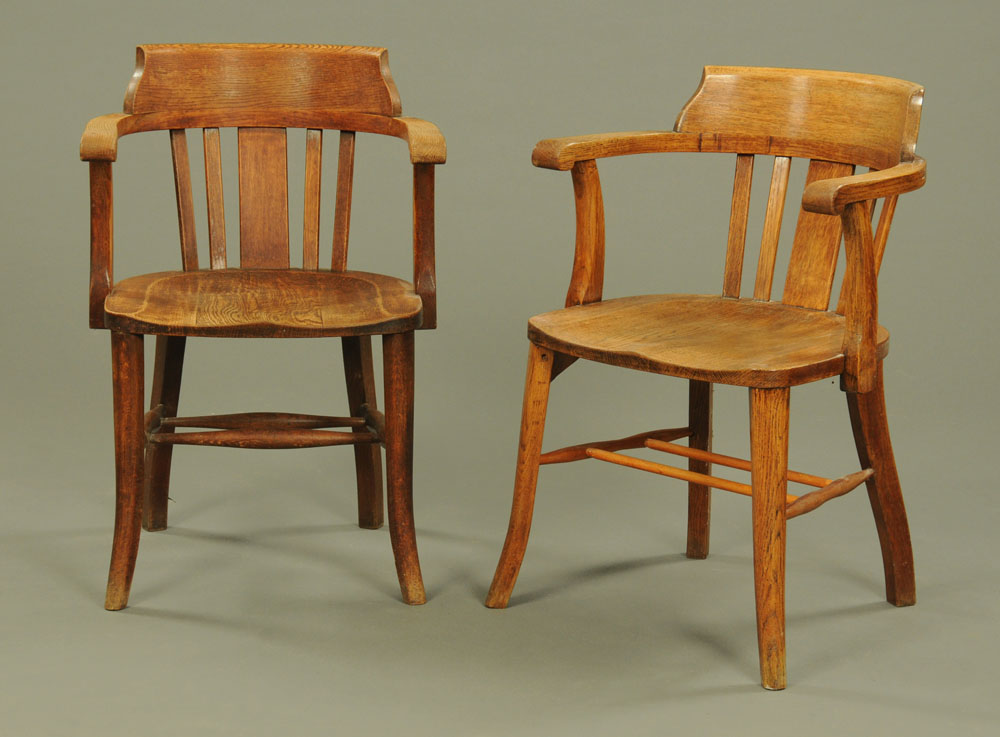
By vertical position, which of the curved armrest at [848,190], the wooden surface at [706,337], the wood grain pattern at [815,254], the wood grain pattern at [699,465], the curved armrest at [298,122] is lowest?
the wood grain pattern at [699,465]

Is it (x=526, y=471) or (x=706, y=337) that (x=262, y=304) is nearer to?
(x=526, y=471)

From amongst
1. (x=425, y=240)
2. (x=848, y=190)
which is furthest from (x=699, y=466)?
(x=848, y=190)

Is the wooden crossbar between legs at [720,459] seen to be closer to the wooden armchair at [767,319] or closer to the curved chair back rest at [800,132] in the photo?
the wooden armchair at [767,319]

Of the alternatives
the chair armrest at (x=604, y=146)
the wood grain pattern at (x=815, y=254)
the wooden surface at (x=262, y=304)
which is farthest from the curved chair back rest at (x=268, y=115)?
the wood grain pattern at (x=815, y=254)

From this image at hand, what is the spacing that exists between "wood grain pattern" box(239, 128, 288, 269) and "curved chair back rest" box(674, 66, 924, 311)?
813 mm

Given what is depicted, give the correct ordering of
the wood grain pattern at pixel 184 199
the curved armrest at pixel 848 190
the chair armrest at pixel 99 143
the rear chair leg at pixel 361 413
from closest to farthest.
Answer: the curved armrest at pixel 848 190 → the chair armrest at pixel 99 143 → the wood grain pattern at pixel 184 199 → the rear chair leg at pixel 361 413

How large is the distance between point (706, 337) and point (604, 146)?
1.43ft

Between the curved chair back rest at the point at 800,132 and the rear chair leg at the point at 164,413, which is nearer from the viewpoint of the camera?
the curved chair back rest at the point at 800,132

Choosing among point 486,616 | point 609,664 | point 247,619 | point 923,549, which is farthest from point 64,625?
point 923,549

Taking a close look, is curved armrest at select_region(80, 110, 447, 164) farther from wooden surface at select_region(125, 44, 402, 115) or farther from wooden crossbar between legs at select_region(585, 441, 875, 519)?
wooden crossbar between legs at select_region(585, 441, 875, 519)

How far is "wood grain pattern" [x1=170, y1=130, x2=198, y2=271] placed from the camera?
3.01 m

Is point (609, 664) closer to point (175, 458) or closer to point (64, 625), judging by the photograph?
point (64, 625)

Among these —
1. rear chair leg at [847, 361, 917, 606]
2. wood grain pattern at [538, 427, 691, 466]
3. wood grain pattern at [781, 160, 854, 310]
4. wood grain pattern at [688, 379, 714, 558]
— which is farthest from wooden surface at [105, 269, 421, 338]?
rear chair leg at [847, 361, 917, 606]

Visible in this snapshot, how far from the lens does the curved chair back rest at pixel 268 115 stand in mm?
3037
